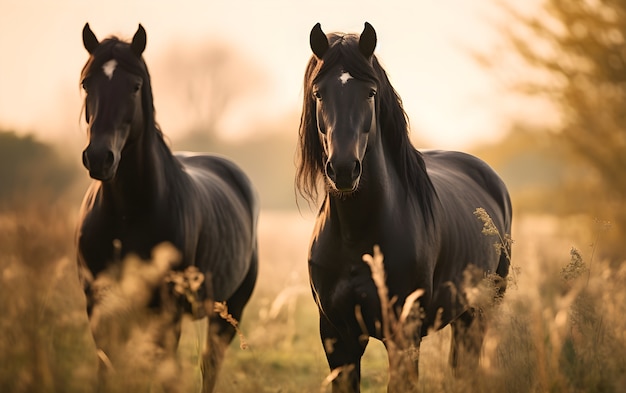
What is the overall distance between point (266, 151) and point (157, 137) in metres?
28.1

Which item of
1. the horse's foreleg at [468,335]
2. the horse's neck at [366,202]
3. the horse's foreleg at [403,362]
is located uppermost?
the horse's neck at [366,202]

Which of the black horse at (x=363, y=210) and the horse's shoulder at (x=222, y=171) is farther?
the horse's shoulder at (x=222, y=171)

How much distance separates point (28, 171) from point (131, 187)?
920mm

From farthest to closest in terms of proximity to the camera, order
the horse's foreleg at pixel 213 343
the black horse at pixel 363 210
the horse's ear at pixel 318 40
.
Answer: the horse's foreleg at pixel 213 343 < the horse's ear at pixel 318 40 < the black horse at pixel 363 210

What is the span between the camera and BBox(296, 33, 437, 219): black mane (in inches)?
165

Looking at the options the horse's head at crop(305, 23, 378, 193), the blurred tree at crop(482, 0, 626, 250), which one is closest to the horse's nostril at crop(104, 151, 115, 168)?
the horse's head at crop(305, 23, 378, 193)

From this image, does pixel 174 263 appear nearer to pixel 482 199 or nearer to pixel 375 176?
pixel 375 176

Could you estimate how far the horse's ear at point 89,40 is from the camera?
201 inches

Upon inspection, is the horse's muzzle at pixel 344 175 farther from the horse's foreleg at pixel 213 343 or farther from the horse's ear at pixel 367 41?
the horse's foreleg at pixel 213 343

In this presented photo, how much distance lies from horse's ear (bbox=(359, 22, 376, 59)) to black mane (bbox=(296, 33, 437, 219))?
4 cm

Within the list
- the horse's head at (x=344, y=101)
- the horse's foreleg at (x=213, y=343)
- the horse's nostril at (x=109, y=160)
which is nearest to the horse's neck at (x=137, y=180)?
the horse's nostril at (x=109, y=160)

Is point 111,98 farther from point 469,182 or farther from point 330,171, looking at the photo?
point 469,182

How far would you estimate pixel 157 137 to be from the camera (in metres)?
5.34

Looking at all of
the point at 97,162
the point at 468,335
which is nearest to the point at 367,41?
the point at 97,162
